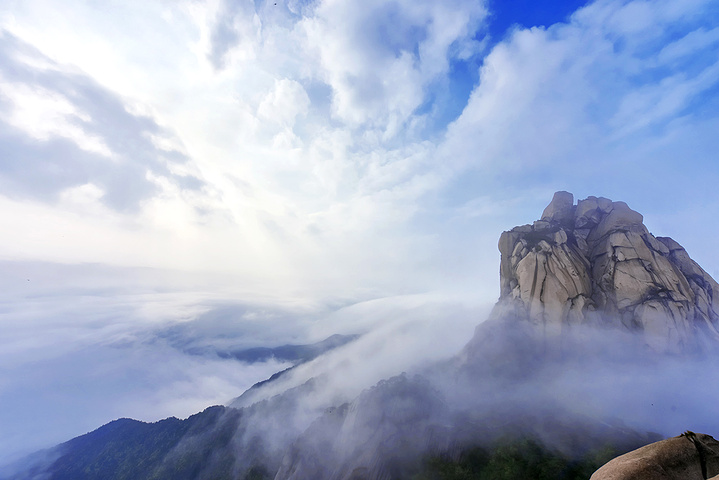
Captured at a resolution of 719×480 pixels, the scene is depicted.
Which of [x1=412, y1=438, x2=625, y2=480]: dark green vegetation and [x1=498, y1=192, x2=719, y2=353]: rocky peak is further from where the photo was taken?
[x1=498, y1=192, x2=719, y2=353]: rocky peak

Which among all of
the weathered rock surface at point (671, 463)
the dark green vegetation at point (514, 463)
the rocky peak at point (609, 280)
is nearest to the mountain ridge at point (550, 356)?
the rocky peak at point (609, 280)

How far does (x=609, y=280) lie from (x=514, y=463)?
77.7m

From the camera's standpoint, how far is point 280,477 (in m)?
131

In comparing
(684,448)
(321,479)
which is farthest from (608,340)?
(321,479)

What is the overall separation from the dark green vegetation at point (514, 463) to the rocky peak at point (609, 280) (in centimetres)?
4329

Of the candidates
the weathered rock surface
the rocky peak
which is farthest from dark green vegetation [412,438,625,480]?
the weathered rock surface

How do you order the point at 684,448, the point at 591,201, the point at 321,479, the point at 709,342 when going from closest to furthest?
1. the point at 684,448
2. the point at 709,342
3. the point at 321,479
4. the point at 591,201

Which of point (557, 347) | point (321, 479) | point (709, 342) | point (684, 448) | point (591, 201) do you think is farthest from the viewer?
point (591, 201)

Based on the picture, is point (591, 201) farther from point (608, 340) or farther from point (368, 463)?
point (368, 463)

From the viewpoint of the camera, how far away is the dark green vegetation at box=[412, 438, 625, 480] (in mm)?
94062

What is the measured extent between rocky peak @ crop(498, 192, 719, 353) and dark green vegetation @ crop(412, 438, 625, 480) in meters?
43.3

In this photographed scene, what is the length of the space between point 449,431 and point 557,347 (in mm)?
55516

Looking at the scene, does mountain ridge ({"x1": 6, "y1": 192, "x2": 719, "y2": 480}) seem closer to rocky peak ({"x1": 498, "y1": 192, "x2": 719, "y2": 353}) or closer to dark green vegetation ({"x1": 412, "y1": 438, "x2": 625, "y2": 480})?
rocky peak ({"x1": 498, "y1": 192, "x2": 719, "y2": 353})

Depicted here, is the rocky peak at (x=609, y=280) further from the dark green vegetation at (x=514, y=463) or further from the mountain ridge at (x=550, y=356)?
the dark green vegetation at (x=514, y=463)
